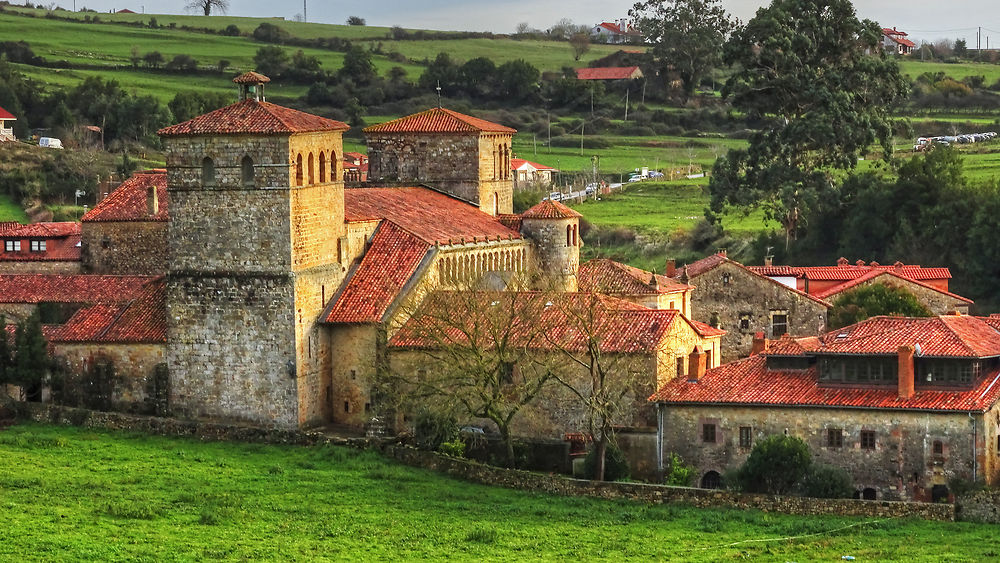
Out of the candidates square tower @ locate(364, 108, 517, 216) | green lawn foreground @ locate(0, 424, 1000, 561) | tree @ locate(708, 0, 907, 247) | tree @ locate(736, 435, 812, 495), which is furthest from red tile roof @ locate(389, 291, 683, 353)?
tree @ locate(708, 0, 907, 247)

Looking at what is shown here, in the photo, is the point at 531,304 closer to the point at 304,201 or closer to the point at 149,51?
the point at 304,201

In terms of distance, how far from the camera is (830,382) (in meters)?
52.1

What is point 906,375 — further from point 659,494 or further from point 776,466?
point 659,494

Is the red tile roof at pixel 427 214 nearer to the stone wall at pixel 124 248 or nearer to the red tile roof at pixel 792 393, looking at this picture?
the stone wall at pixel 124 248

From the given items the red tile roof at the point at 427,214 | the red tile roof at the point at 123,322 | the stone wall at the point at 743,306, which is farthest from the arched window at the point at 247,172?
the stone wall at the point at 743,306

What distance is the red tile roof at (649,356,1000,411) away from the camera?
49.8 m

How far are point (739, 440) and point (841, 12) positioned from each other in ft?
152

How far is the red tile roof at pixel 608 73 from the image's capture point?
145m

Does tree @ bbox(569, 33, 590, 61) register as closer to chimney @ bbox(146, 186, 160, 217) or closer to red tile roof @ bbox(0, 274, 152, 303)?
chimney @ bbox(146, 186, 160, 217)

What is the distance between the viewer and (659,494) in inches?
1938

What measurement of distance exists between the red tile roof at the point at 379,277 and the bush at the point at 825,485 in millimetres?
14482

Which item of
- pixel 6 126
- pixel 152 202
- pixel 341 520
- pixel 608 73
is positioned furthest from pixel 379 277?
pixel 608 73

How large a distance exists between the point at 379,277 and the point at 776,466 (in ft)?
50.5

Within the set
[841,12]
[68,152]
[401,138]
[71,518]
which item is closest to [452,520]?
[71,518]
